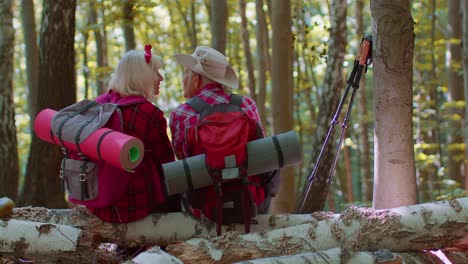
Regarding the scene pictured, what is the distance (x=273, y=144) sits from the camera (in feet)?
15.1

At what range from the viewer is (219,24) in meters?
8.84

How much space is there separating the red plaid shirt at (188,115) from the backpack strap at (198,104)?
0.02 m

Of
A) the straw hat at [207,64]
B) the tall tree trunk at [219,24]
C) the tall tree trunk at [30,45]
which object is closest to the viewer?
the straw hat at [207,64]

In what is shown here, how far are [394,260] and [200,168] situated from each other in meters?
1.42

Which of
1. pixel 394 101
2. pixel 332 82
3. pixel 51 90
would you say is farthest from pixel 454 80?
pixel 394 101

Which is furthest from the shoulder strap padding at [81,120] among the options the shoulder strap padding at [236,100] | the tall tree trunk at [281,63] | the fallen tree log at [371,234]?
the tall tree trunk at [281,63]

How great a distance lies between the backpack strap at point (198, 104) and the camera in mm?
4660

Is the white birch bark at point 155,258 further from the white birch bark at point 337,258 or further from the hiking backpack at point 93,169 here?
the hiking backpack at point 93,169

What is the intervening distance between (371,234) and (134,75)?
2.05m

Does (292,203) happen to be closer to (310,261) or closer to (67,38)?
(67,38)

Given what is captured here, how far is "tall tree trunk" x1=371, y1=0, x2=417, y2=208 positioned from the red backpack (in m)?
1.01

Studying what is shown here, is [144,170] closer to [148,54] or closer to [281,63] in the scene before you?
[148,54]

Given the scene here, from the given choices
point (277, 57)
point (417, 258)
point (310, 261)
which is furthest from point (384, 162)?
point (277, 57)

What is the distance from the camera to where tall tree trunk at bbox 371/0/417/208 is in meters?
5.00
